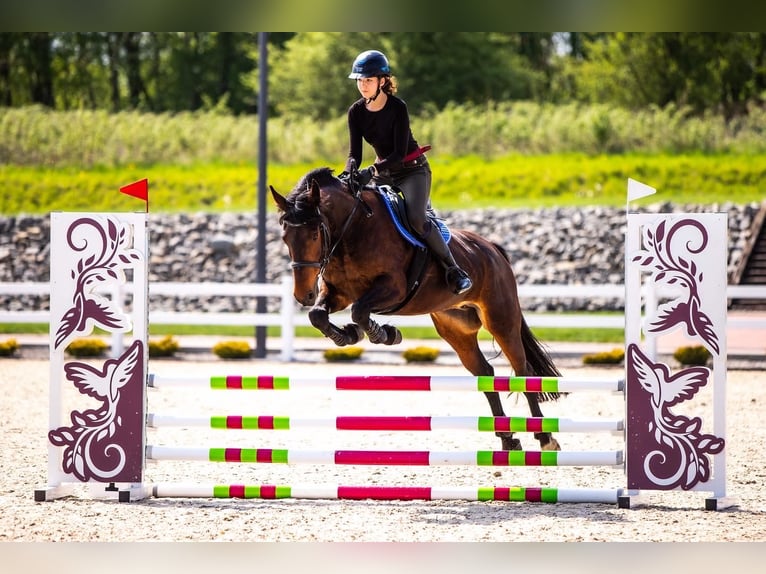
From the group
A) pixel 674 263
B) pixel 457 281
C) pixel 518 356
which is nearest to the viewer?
pixel 674 263

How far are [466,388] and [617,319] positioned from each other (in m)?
8.17

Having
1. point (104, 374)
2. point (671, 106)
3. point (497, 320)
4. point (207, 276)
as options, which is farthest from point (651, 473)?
point (671, 106)

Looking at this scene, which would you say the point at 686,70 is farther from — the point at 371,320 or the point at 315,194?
the point at 315,194

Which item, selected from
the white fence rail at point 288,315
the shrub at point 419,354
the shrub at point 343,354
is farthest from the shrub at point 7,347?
the shrub at point 419,354

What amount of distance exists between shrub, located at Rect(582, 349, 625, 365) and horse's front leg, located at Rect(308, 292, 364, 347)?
26.5ft

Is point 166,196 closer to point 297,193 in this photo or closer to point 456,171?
point 456,171

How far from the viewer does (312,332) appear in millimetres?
18078

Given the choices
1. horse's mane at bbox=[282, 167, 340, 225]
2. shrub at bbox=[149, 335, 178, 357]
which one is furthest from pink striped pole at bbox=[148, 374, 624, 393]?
shrub at bbox=[149, 335, 178, 357]

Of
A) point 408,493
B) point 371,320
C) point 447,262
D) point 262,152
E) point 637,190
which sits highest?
point 262,152

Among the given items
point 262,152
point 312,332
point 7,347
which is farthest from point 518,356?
point 312,332

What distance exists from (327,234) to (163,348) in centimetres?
894

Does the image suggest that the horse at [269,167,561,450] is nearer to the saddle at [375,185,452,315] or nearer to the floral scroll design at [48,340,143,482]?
the saddle at [375,185,452,315]

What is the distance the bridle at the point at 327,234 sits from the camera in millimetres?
5418

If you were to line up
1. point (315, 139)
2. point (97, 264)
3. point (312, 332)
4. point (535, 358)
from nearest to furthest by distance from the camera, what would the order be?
point (97, 264) → point (535, 358) → point (312, 332) → point (315, 139)
